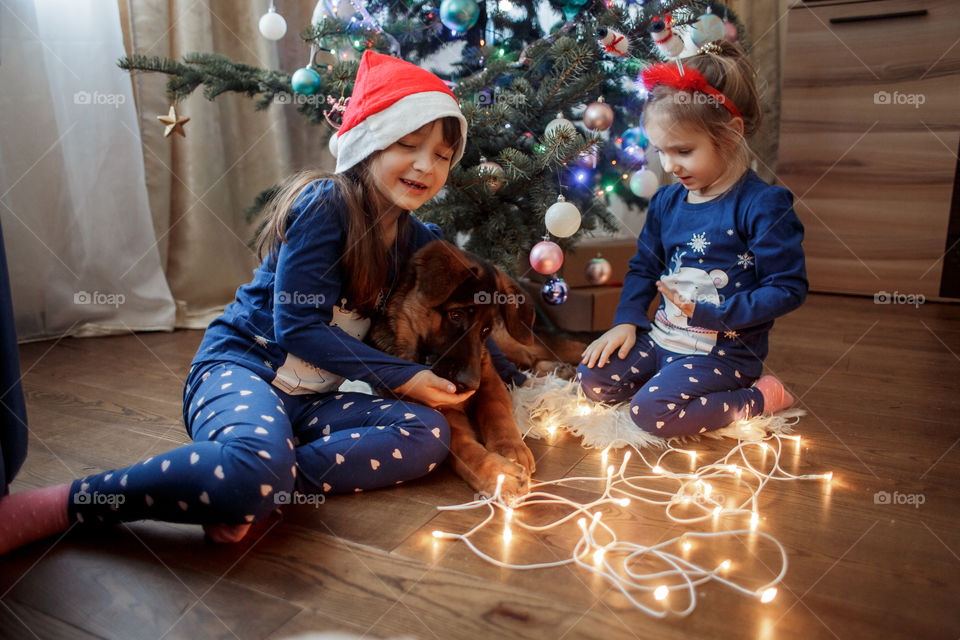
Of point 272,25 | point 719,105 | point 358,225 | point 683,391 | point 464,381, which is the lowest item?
point 683,391

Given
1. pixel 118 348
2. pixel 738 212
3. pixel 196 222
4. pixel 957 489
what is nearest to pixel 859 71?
pixel 738 212

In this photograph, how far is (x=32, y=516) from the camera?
120 cm

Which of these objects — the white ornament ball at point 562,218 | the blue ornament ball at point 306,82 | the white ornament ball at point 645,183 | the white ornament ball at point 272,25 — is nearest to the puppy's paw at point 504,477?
the white ornament ball at point 562,218

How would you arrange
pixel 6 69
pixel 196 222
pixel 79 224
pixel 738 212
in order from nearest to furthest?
pixel 738 212
pixel 6 69
pixel 79 224
pixel 196 222

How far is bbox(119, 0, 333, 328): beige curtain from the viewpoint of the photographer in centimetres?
278

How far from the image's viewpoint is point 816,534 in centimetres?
126

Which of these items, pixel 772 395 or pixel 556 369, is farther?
pixel 556 369

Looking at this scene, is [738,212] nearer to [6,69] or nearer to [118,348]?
[118,348]

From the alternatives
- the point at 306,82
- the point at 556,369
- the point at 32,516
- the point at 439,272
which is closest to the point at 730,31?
the point at 556,369

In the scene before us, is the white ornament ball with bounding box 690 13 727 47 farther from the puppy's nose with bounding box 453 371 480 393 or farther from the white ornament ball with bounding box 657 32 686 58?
the puppy's nose with bounding box 453 371 480 393

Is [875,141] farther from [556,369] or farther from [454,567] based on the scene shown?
[454,567]

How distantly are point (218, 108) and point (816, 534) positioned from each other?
2768 millimetres

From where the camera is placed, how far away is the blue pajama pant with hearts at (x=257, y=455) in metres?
1.18

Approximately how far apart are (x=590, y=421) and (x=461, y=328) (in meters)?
0.50
